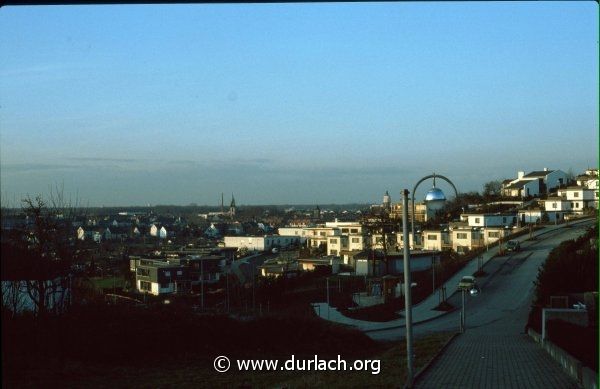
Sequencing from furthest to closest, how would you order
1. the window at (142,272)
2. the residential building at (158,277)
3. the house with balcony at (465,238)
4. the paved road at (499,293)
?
1. the house with balcony at (465,238)
2. the window at (142,272)
3. the residential building at (158,277)
4. the paved road at (499,293)

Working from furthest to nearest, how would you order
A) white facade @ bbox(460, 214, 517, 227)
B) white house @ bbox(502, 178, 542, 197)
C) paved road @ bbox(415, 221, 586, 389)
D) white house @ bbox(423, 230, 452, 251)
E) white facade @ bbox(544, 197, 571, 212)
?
white house @ bbox(502, 178, 542, 197) < white facade @ bbox(544, 197, 571, 212) < white facade @ bbox(460, 214, 517, 227) < white house @ bbox(423, 230, 452, 251) < paved road @ bbox(415, 221, 586, 389)

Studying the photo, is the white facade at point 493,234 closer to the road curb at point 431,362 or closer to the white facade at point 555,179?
the white facade at point 555,179

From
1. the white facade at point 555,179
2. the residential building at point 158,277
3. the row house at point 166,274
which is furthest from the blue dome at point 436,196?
the white facade at point 555,179

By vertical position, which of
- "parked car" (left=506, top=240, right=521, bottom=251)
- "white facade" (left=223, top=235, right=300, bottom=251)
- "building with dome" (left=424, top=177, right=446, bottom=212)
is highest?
"building with dome" (left=424, top=177, right=446, bottom=212)

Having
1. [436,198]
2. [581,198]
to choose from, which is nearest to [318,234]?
[581,198]

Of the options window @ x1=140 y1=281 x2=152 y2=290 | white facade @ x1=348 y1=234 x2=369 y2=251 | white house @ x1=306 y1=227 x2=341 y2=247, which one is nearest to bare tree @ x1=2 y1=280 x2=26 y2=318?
window @ x1=140 y1=281 x2=152 y2=290

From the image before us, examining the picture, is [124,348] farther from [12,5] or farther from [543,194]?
[543,194]

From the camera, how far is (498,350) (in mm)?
13172

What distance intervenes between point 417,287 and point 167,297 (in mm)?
10648

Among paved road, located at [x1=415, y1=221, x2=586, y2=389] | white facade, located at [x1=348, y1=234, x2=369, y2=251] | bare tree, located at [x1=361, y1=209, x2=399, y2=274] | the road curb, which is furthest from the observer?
white facade, located at [x1=348, y1=234, x2=369, y2=251]

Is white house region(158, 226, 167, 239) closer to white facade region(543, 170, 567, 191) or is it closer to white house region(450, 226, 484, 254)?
white house region(450, 226, 484, 254)

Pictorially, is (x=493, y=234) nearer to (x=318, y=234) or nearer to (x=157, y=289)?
(x=318, y=234)

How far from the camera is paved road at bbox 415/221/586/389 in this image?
30.3 ft

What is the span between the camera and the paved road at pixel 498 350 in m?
9.23
